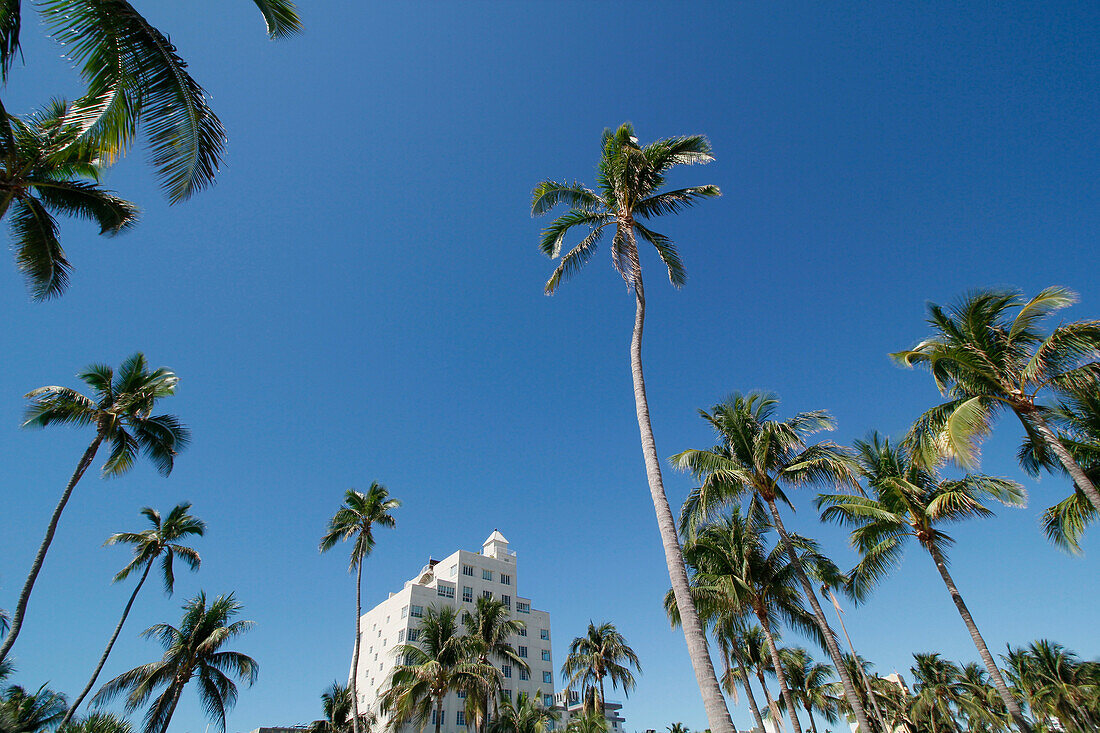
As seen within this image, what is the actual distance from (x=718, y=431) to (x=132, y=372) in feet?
85.4

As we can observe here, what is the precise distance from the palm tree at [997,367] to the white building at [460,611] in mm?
46707

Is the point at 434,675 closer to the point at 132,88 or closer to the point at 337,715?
the point at 337,715

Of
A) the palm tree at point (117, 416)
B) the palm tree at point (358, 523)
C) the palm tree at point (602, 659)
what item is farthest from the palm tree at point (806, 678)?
the palm tree at point (117, 416)

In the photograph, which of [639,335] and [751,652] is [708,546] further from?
[751,652]

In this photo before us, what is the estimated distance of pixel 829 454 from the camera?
19188 millimetres

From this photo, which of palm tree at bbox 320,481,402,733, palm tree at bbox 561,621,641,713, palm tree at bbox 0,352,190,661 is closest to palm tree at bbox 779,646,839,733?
palm tree at bbox 561,621,641,713

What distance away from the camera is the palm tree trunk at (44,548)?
15.4m

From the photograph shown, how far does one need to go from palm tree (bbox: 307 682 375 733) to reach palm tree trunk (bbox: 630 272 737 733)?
42180 millimetres

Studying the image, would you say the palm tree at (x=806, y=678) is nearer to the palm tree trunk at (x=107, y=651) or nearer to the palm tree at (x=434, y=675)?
the palm tree at (x=434, y=675)

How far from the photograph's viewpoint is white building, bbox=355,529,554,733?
52625 mm

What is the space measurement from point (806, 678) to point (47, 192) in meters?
60.1

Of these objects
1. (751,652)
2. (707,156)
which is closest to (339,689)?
Answer: (751,652)

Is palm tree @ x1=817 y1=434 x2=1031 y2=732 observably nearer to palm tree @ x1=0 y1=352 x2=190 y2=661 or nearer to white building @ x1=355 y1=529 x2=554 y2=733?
palm tree @ x1=0 y1=352 x2=190 y2=661

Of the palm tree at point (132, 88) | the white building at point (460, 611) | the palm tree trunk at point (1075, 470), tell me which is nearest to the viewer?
the palm tree at point (132, 88)
